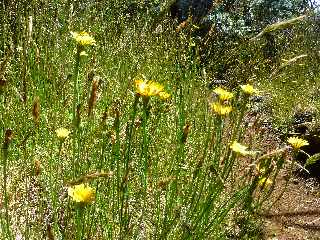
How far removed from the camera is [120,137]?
2.73 m

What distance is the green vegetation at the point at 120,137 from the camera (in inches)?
60.1

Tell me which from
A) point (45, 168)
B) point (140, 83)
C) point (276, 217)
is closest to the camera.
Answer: point (140, 83)

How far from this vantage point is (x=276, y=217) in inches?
123

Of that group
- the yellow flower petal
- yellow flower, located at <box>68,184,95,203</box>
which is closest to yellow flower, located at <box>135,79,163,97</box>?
the yellow flower petal

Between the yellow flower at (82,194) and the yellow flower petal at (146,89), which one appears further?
the yellow flower petal at (146,89)

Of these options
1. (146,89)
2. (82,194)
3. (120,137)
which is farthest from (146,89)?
(120,137)

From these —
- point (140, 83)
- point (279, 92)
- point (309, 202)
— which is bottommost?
point (309, 202)

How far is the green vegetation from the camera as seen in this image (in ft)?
5.00

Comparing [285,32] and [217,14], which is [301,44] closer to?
[285,32]

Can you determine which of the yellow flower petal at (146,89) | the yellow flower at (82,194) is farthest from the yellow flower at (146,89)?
the yellow flower at (82,194)

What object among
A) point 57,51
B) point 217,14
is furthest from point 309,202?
point 217,14

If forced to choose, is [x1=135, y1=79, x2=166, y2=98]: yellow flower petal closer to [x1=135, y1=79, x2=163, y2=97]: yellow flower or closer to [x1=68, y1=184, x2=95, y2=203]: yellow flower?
[x1=135, y1=79, x2=163, y2=97]: yellow flower

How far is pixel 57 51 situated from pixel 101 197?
1.52m

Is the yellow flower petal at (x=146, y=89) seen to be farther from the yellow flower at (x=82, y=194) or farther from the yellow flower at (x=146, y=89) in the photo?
the yellow flower at (x=82, y=194)
